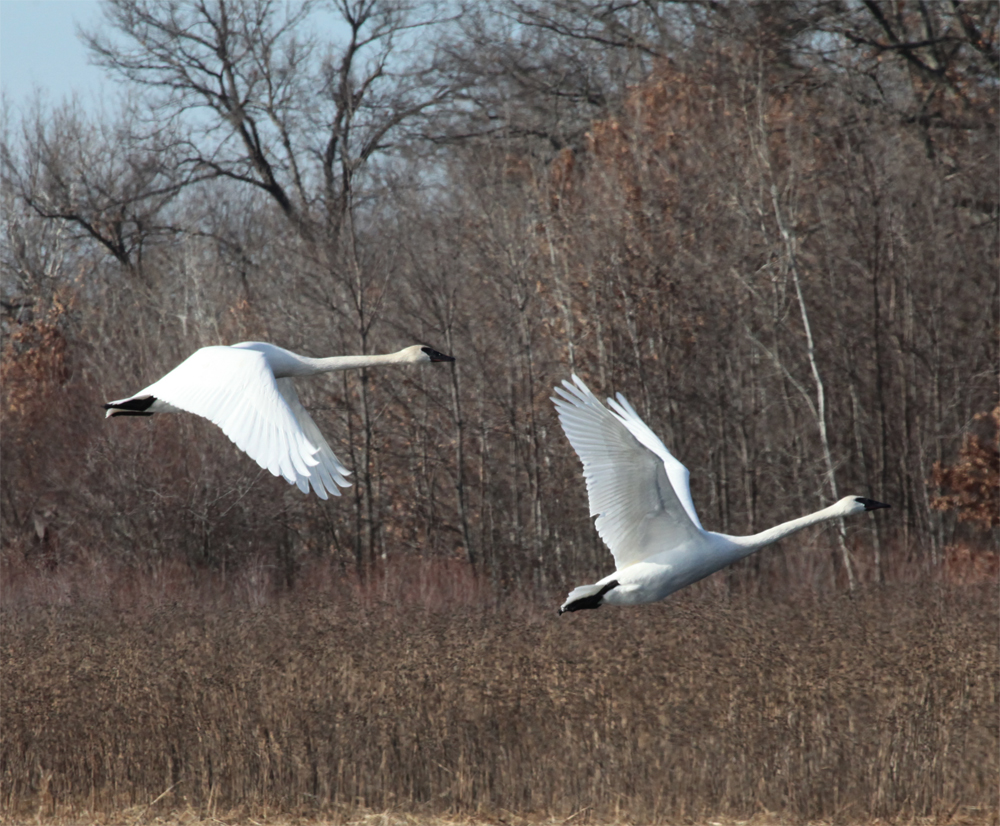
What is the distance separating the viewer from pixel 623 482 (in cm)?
700

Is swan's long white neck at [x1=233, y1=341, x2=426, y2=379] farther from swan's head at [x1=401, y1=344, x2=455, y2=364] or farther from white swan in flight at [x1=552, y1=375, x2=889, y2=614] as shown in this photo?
white swan in flight at [x1=552, y1=375, x2=889, y2=614]

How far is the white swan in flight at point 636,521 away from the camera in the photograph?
679cm

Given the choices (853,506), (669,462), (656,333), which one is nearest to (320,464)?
(669,462)

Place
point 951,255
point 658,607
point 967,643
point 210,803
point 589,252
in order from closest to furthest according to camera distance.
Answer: point 210,803
point 967,643
point 658,607
point 589,252
point 951,255

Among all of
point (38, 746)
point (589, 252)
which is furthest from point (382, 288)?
point (38, 746)

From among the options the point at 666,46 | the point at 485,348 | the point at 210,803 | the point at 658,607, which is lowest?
the point at 210,803

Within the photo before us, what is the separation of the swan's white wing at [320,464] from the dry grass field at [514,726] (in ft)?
14.6

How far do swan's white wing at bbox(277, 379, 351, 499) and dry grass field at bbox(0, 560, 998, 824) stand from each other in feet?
14.6

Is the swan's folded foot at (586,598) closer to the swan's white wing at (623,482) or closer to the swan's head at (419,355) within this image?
the swan's white wing at (623,482)

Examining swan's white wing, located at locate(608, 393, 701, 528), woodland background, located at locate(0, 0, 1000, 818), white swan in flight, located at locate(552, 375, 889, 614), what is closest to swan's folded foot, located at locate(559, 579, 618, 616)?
white swan in flight, located at locate(552, 375, 889, 614)

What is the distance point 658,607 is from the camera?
12.4m

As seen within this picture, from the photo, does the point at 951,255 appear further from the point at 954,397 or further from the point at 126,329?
the point at 126,329

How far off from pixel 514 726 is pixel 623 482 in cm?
440

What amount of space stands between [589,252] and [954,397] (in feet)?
17.0
